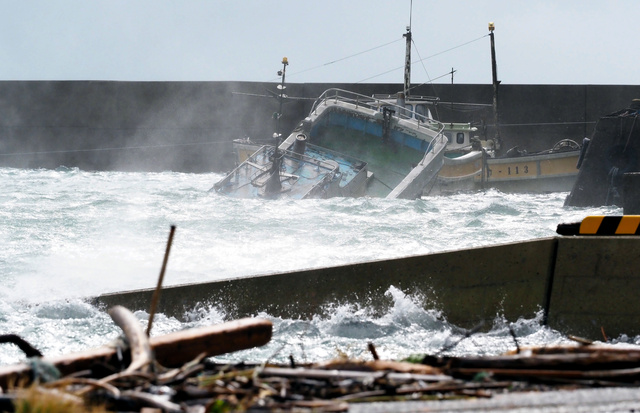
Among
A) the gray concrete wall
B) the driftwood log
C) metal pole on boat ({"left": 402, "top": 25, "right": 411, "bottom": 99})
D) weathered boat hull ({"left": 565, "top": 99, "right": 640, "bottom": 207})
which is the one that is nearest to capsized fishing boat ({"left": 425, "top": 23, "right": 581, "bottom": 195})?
metal pole on boat ({"left": 402, "top": 25, "right": 411, "bottom": 99})

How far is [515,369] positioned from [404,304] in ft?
9.74

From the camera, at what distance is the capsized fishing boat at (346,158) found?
19578mm

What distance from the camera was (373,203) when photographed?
18.8m

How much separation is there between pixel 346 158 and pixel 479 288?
14795 mm

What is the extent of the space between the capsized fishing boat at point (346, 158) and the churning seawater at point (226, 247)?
58cm

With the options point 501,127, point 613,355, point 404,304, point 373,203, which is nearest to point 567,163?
point 501,127

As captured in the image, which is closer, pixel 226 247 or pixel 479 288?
pixel 479 288

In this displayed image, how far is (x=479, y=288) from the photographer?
6.12m

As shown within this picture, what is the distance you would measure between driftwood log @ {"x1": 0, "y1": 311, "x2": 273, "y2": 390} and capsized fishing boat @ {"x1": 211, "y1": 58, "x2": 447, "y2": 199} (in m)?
15.3

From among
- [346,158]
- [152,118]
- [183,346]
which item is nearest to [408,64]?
[346,158]

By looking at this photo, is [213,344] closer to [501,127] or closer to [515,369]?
[515,369]

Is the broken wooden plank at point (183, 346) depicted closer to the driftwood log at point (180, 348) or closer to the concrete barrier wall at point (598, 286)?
the driftwood log at point (180, 348)

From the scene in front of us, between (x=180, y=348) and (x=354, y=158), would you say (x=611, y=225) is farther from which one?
(x=354, y=158)

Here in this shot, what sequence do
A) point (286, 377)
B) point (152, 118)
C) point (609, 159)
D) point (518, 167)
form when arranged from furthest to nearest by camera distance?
1. point (152, 118)
2. point (518, 167)
3. point (609, 159)
4. point (286, 377)
